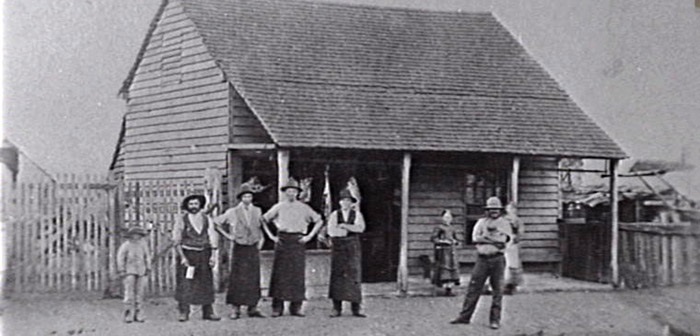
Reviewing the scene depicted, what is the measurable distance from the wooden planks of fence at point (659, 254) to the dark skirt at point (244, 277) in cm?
254

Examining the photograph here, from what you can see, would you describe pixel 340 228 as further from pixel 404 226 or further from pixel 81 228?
pixel 81 228

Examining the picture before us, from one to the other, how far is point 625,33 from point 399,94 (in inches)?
56.5

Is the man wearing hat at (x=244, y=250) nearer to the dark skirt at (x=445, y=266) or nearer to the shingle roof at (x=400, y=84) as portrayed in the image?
the shingle roof at (x=400, y=84)

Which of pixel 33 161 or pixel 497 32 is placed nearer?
pixel 33 161

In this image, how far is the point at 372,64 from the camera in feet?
20.6

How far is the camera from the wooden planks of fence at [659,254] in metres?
6.66

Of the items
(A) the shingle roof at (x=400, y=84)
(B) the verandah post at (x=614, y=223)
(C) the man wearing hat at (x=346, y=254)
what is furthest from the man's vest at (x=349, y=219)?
(B) the verandah post at (x=614, y=223)

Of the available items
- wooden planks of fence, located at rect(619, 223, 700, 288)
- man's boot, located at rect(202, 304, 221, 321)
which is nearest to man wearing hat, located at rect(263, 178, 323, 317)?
man's boot, located at rect(202, 304, 221, 321)

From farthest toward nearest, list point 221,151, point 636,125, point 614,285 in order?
point 614,285 < point 636,125 < point 221,151

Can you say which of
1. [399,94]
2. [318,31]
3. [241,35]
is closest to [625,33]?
[399,94]

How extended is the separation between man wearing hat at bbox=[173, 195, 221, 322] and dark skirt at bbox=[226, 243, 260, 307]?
15 cm

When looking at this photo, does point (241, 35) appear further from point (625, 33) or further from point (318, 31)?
point (625, 33)

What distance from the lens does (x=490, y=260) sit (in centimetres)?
604

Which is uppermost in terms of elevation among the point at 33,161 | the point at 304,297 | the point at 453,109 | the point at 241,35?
the point at 241,35
